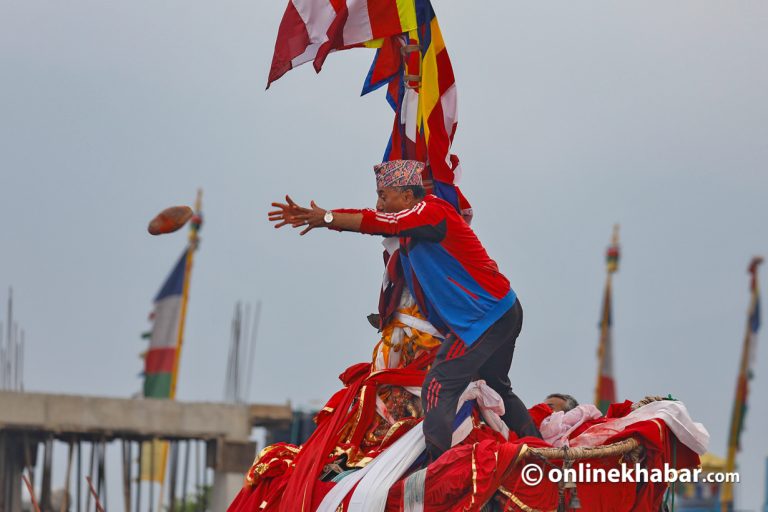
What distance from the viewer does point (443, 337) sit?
991cm

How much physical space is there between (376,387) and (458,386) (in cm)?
78

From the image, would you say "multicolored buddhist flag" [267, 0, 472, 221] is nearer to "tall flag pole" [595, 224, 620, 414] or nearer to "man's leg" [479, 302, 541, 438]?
"man's leg" [479, 302, 541, 438]

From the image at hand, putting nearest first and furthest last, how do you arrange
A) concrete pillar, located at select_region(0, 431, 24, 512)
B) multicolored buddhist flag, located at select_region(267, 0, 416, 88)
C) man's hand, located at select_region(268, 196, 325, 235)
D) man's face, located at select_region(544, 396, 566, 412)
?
man's hand, located at select_region(268, 196, 325, 235) → man's face, located at select_region(544, 396, 566, 412) → multicolored buddhist flag, located at select_region(267, 0, 416, 88) → concrete pillar, located at select_region(0, 431, 24, 512)

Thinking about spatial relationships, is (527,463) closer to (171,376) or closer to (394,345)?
(394,345)

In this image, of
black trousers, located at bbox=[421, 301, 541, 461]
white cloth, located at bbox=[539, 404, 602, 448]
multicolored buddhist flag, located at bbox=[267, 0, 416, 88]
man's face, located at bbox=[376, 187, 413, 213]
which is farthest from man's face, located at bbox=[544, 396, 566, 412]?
multicolored buddhist flag, located at bbox=[267, 0, 416, 88]

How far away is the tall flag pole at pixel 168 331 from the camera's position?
31.4 meters

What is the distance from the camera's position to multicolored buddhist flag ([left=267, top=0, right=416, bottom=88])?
11.0 meters

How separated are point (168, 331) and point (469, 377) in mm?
23013

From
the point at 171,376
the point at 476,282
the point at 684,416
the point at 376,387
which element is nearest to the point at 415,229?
the point at 476,282

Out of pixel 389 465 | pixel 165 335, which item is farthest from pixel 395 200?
pixel 165 335

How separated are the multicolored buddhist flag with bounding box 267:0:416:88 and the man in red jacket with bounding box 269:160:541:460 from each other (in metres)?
1.37

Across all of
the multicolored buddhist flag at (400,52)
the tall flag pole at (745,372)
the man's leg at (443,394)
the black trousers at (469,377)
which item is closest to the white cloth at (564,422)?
the black trousers at (469,377)

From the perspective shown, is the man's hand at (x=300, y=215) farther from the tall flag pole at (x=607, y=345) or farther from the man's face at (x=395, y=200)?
the tall flag pole at (x=607, y=345)

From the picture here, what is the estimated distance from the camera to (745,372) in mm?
31391
